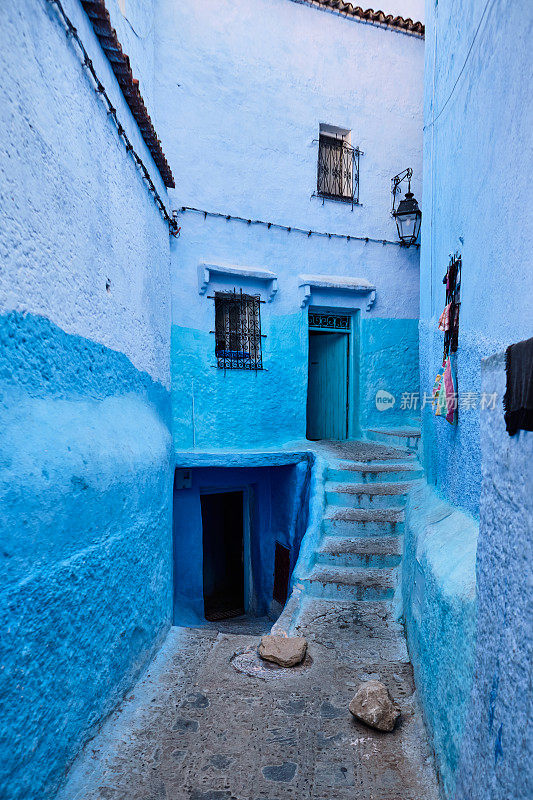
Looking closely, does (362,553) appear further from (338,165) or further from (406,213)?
(338,165)

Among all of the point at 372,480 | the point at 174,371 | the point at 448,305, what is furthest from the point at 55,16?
the point at 372,480

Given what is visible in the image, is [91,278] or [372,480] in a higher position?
[91,278]

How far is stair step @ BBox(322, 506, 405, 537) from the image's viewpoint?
5633mm

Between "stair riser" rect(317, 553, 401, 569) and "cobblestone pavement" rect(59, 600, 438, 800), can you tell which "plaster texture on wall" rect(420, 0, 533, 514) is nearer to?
"stair riser" rect(317, 553, 401, 569)

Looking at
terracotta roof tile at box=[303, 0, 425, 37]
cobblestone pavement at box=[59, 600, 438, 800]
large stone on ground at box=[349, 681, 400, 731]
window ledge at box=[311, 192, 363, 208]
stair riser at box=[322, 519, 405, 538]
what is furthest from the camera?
window ledge at box=[311, 192, 363, 208]

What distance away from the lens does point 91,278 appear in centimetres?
350

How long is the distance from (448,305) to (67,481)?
11.4 feet

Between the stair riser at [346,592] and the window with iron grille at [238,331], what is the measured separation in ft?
11.7

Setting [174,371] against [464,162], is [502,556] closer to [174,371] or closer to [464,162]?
[464,162]

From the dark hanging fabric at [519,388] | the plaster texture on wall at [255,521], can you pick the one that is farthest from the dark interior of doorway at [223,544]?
the dark hanging fabric at [519,388]

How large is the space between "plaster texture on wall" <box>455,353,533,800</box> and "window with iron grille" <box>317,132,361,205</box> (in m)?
6.84

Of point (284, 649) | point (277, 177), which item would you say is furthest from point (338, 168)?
point (284, 649)

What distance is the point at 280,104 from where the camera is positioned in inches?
306

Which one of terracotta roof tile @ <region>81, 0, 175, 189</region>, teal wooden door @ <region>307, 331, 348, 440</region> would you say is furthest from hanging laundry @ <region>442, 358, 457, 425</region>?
teal wooden door @ <region>307, 331, 348, 440</region>
